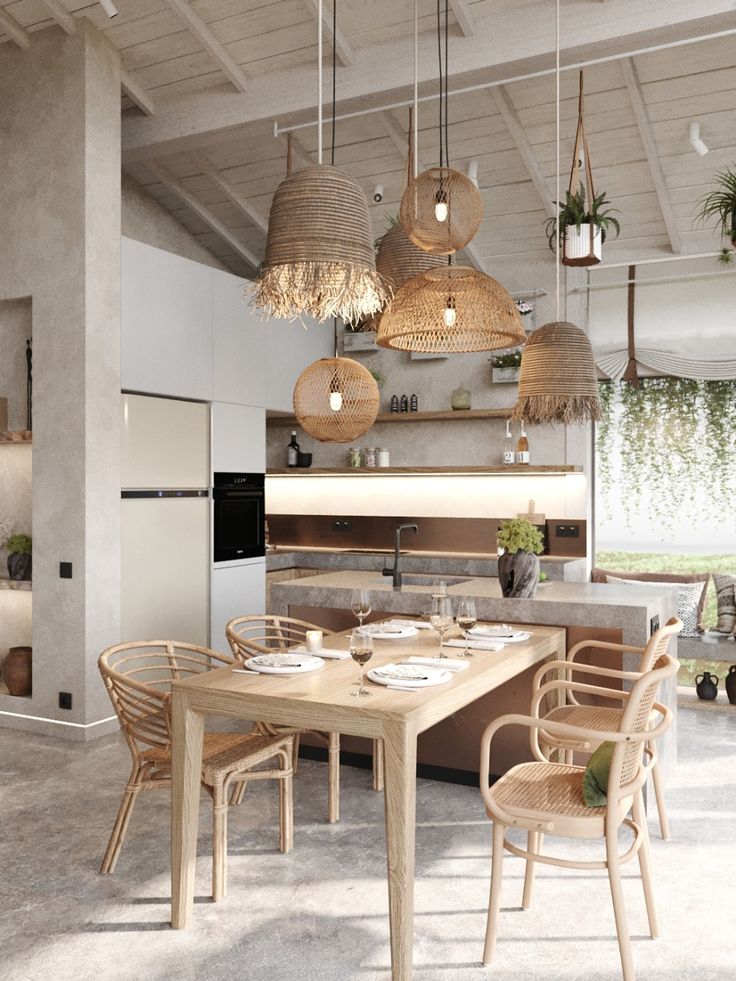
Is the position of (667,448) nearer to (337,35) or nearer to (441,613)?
(337,35)

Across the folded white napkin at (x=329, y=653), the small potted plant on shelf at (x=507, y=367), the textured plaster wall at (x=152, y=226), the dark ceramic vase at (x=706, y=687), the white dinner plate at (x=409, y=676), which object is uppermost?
the textured plaster wall at (x=152, y=226)

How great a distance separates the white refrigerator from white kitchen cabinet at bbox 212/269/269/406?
34 centimetres

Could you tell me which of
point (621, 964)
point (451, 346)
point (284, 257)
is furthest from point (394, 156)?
point (621, 964)

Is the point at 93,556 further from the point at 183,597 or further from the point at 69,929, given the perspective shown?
the point at 69,929

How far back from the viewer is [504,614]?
14.1 ft

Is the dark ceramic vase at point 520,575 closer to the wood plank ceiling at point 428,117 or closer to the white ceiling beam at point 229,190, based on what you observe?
the wood plank ceiling at point 428,117

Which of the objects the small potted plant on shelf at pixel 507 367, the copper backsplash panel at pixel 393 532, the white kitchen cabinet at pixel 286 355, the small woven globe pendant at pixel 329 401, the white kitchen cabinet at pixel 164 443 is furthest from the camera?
the copper backsplash panel at pixel 393 532

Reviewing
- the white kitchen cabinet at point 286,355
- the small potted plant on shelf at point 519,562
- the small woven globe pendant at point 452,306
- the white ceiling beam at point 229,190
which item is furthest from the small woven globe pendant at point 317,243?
the white ceiling beam at point 229,190

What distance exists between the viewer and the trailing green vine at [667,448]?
6816mm

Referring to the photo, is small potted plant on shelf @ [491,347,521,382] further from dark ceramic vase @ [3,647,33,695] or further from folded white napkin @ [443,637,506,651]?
dark ceramic vase @ [3,647,33,695]

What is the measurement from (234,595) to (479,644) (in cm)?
315

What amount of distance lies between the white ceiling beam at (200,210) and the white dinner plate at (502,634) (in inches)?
165

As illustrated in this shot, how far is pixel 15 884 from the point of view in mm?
3189

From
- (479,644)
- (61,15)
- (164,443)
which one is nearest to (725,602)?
(479,644)
